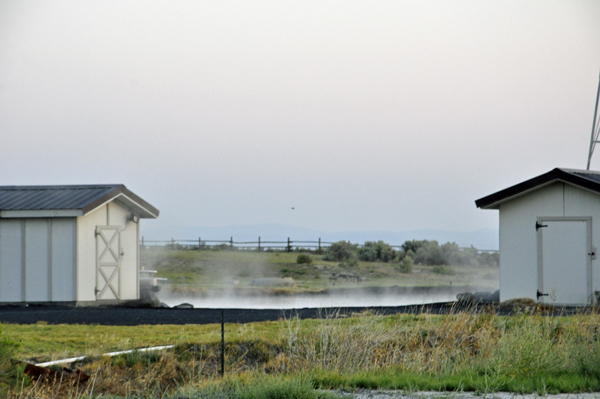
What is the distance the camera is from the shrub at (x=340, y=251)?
40556 millimetres

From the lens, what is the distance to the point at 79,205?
1698cm

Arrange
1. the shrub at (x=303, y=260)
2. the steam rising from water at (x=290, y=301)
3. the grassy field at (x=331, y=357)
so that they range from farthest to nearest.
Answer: the shrub at (x=303, y=260)
the steam rising from water at (x=290, y=301)
the grassy field at (x=331, y=357)

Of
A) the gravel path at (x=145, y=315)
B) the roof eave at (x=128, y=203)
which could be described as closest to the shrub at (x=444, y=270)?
the roof eave at (x=128, y=203)

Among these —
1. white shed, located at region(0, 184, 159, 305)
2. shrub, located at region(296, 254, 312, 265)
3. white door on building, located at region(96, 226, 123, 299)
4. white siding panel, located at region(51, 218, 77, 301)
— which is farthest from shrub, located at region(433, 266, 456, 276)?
white siding panel, located at region(51, 218, 77, 301)

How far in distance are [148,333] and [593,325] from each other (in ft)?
22.7

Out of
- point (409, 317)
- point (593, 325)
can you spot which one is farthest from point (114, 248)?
point (593, 325)

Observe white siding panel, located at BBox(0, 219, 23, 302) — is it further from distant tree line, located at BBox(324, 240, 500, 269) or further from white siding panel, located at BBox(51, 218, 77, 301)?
distant tree line, located at BBox(324, 240, 500, 269)

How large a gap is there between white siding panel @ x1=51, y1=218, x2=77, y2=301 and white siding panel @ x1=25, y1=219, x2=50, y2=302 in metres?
0.17

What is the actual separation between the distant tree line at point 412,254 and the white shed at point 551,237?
22.6 meters

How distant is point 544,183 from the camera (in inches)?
634

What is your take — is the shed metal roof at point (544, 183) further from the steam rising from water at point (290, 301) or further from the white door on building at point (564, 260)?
the steam rising from water at point (290, 301)

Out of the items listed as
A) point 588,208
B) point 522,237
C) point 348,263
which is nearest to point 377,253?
point 348,263

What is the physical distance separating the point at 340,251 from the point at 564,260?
2572 centimetres

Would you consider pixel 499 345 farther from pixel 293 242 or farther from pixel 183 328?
pixel 293 242
